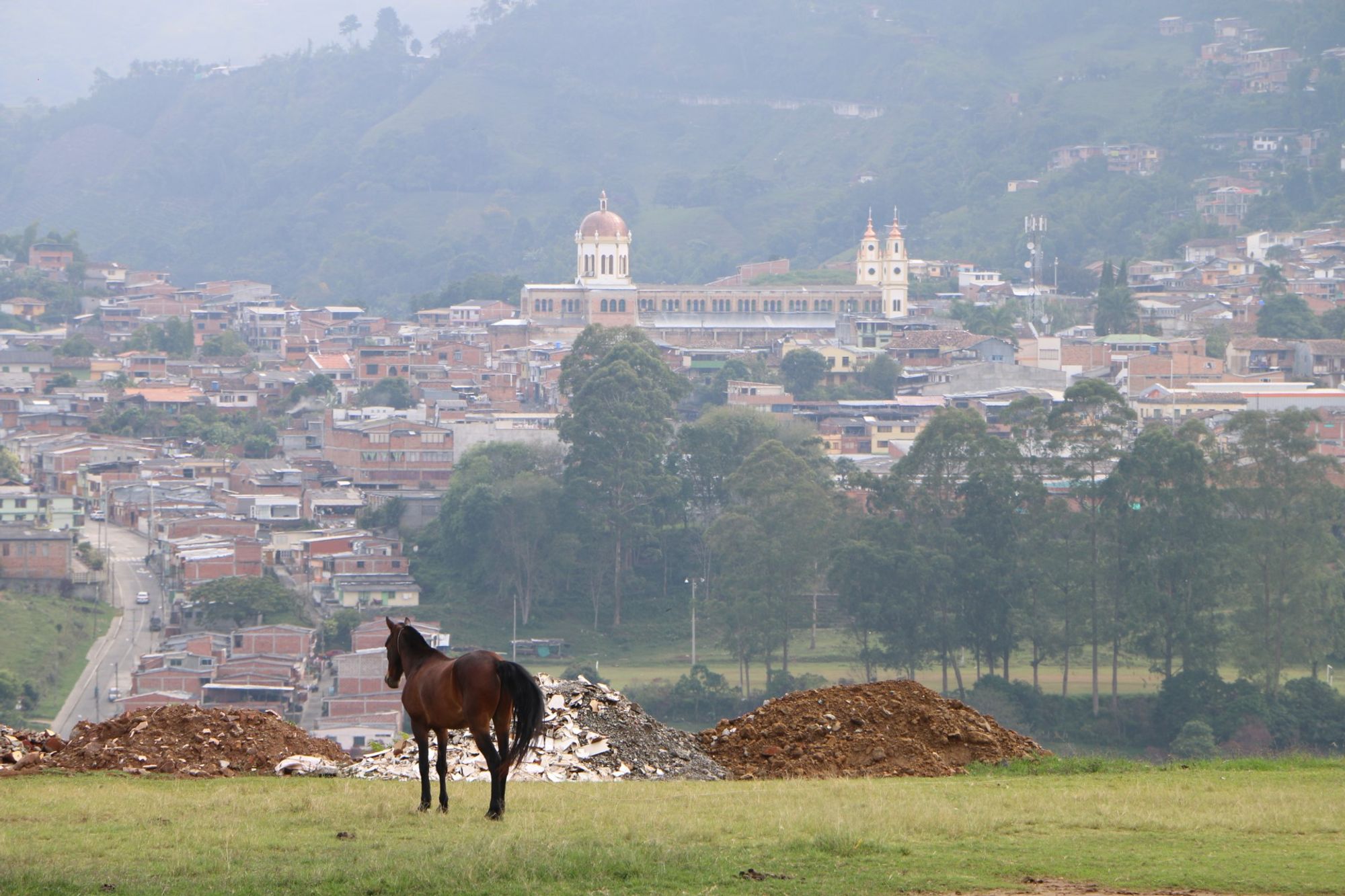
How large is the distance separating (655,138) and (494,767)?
144 m

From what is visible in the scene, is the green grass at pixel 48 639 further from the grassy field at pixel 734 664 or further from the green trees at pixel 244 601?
the grassy field at pixel 734 664

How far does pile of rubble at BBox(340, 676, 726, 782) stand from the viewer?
9.47 m

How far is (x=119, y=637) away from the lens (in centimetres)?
3675

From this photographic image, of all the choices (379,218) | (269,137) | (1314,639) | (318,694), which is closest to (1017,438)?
(1314,639)

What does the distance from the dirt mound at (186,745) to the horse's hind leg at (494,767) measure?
2.23 m

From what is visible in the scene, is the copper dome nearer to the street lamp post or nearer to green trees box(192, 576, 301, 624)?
the street lamp post

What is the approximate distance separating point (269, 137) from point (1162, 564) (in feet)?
418

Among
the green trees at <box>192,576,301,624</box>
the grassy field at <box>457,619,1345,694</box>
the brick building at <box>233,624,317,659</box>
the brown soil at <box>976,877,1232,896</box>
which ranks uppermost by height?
the brown soil at <box>976,877,1232,896</box>

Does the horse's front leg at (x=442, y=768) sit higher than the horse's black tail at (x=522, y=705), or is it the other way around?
the horse's black tail at (x=522, y=705)

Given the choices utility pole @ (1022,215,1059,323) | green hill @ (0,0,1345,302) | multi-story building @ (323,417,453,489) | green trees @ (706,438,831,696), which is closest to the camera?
green trees @ (706,438,831,696)

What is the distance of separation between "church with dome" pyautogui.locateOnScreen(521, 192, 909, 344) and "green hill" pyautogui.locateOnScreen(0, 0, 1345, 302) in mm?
18634

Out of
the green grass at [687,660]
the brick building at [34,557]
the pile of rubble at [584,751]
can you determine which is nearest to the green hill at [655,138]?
the green grass at [687,660]

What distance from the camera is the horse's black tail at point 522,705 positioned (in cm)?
767

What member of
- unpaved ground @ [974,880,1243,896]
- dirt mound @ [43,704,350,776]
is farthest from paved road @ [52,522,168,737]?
unpaved ground @ [974,880,1243,896]
